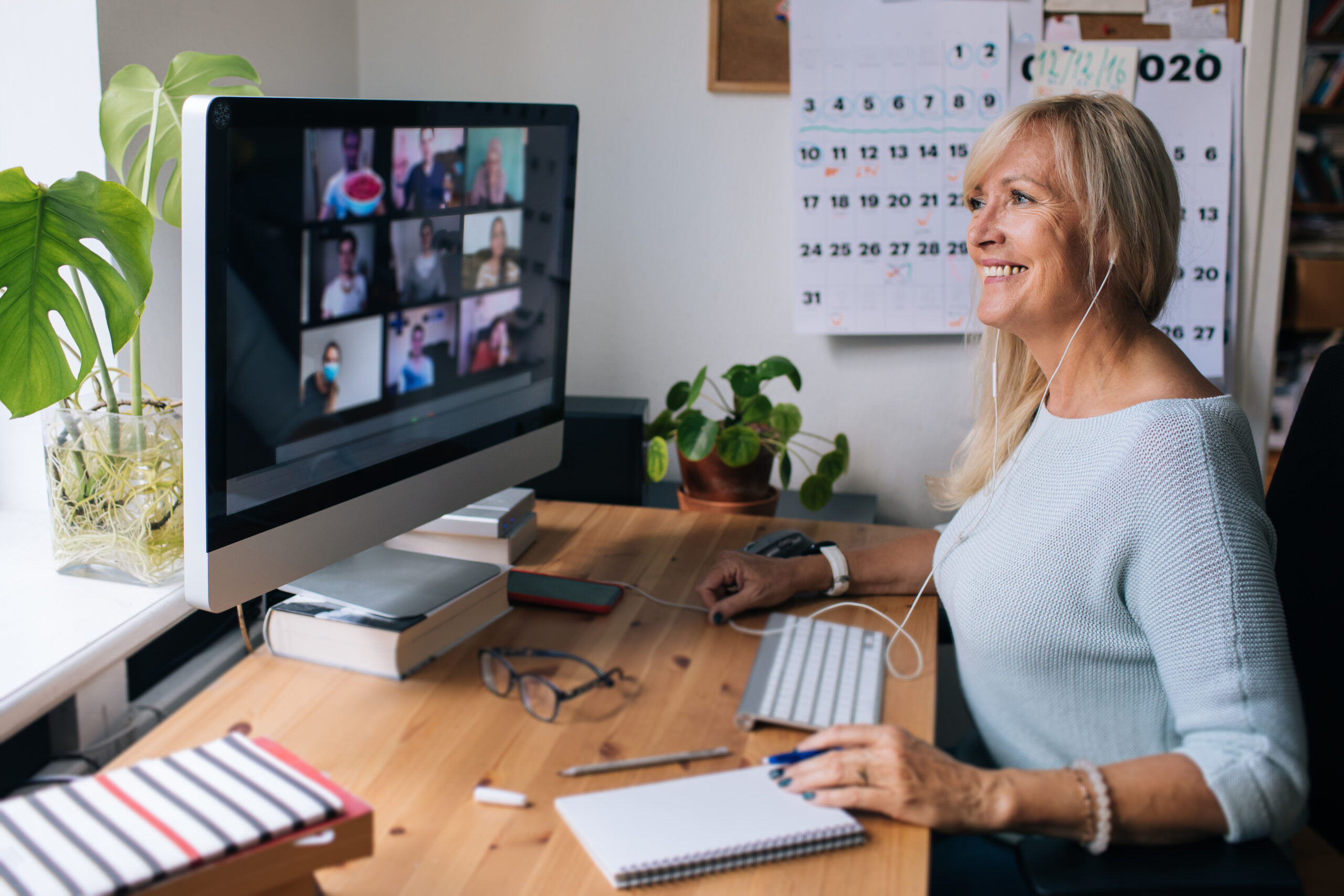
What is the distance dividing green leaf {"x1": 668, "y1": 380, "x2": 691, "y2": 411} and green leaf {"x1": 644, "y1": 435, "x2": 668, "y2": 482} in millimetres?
85

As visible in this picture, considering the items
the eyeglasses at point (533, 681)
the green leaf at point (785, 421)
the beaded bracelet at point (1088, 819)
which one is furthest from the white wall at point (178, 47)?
the beaded bracelet at point (1088, 819)

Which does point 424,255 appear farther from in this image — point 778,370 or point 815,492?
point 815,492

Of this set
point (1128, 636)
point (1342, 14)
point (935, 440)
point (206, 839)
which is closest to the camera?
point (206, 839)

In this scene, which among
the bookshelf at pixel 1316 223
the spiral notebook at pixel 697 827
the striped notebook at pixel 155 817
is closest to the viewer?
the striped notebook at pixel 155 817

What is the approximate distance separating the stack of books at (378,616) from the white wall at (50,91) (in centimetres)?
56

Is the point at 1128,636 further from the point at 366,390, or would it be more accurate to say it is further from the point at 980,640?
the point at 366,390

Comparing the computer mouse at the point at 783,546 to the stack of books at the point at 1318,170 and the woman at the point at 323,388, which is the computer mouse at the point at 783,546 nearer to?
the woman at the point at 323,388

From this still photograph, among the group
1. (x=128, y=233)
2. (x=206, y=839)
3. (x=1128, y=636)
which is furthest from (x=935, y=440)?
(x=206, y=839)

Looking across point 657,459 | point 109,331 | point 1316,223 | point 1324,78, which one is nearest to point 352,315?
point 109,331

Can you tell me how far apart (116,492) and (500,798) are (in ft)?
2.05

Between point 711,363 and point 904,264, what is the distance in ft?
1.38

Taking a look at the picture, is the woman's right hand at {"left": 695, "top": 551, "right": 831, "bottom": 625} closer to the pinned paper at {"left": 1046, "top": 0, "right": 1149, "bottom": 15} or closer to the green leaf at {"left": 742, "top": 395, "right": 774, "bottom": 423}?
the green leaf at {"left": 742, "top": 395, "right": 774, "bottom": 423}

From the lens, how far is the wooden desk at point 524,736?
0.72 m

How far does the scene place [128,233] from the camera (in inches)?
40.4
